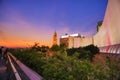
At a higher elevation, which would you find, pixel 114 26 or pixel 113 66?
pixel 114 26

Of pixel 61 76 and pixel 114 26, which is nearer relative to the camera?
pixel 61 76

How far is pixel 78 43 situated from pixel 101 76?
3623 inches

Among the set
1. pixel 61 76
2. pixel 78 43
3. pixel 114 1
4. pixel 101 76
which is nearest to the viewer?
pixel 101 76

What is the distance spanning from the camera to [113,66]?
4574 mm

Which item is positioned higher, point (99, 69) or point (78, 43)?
point (78, 43)

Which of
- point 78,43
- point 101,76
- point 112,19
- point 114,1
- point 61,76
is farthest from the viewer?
point 78,43

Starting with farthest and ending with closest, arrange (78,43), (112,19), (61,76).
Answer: (78,43) → (112,19) → (61,76)

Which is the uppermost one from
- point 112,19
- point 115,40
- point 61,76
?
point 112,19

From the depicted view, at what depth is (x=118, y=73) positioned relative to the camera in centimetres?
452

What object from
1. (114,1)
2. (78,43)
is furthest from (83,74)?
(78,43)

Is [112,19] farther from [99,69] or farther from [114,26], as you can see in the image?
[99,69]

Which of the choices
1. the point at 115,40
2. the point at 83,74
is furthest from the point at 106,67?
the point at 115,40

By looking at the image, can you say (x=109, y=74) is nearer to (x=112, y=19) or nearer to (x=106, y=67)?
(x=106, y=67)

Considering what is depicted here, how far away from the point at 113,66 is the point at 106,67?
8.8 inches
